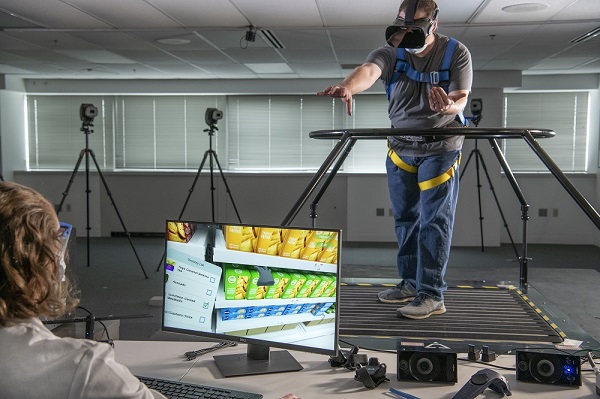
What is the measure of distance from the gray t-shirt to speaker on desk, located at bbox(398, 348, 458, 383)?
1.26 meters

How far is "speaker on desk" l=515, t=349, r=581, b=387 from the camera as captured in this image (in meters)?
1.41

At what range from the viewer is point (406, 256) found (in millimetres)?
2855

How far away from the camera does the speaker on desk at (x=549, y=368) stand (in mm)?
1406

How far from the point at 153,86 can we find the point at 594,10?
18.5 feet

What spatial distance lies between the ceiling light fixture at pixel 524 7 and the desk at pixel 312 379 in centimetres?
314

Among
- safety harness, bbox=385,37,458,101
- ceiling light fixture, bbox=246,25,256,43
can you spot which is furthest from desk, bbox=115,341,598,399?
ceiling light fixture, bbox=246,25,256,43

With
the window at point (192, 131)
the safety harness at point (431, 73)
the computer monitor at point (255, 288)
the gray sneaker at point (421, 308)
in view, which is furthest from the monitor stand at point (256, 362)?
the window at point (192, 131)

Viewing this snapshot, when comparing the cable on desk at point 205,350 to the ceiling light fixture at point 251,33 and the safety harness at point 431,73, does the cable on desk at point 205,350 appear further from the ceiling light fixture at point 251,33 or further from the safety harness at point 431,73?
the ceiling light fixture at point 251,33

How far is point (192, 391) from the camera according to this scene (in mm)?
1310

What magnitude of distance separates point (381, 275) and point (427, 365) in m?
2.92

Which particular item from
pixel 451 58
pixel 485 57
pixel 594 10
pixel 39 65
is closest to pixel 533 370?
pixel 451 58

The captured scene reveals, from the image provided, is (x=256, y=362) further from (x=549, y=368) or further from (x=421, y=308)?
(x=421, y=308)

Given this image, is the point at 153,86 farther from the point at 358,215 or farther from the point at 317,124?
the point at 358,215

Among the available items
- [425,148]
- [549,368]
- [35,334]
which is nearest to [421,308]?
[425,148]
